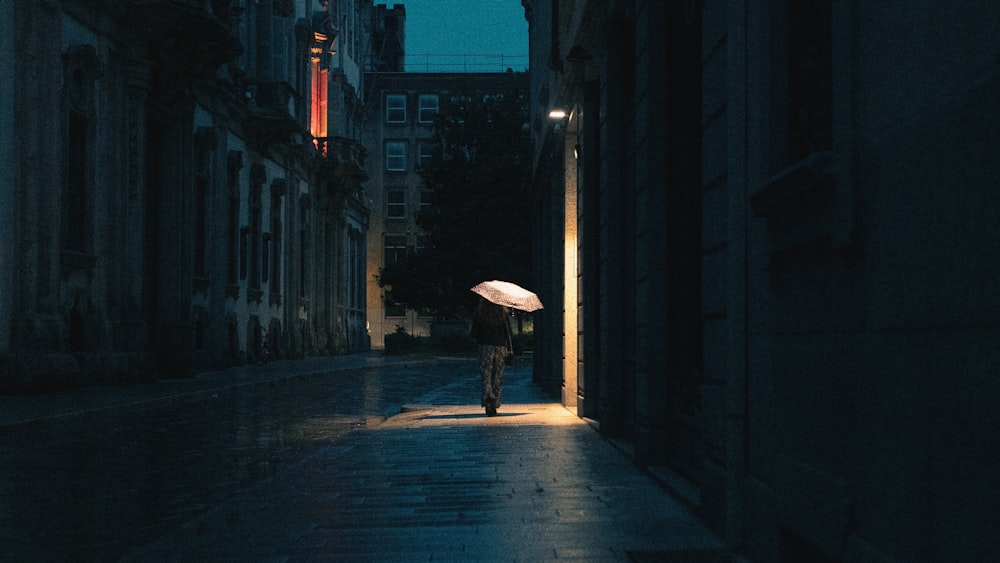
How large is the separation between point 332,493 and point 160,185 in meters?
20.6

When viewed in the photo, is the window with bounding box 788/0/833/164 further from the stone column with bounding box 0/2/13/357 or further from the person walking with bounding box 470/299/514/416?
the stone column with bounding box 0/2/13/357

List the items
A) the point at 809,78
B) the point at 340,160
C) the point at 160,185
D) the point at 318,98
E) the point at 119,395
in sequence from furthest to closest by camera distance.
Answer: the point at 340,160, the point at 318,98, the point at 160,185, the point at 119,395, the point at 809,78

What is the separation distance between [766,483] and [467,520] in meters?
2.09

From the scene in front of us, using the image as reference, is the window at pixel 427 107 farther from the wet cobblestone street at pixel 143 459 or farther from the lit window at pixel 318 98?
the wet cobblestone street at pixel 143 459

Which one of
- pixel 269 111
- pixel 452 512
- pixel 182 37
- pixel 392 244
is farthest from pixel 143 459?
pixel 392 244

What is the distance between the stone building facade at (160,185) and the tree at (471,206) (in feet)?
24.0

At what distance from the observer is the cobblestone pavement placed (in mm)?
5848

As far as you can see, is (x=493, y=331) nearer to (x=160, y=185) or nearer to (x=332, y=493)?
(x=332, y=493)

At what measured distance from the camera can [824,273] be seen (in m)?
4.39

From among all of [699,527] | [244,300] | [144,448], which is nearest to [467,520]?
[699,527]

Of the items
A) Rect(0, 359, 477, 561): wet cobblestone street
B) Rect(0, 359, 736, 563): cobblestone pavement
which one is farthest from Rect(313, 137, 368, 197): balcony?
Rect(0, 359, 736, 563): cobblestone pavement

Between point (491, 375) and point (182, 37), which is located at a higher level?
point (182, 37)

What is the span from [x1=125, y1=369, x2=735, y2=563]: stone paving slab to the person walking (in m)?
3.78

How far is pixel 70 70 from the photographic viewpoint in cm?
2050
